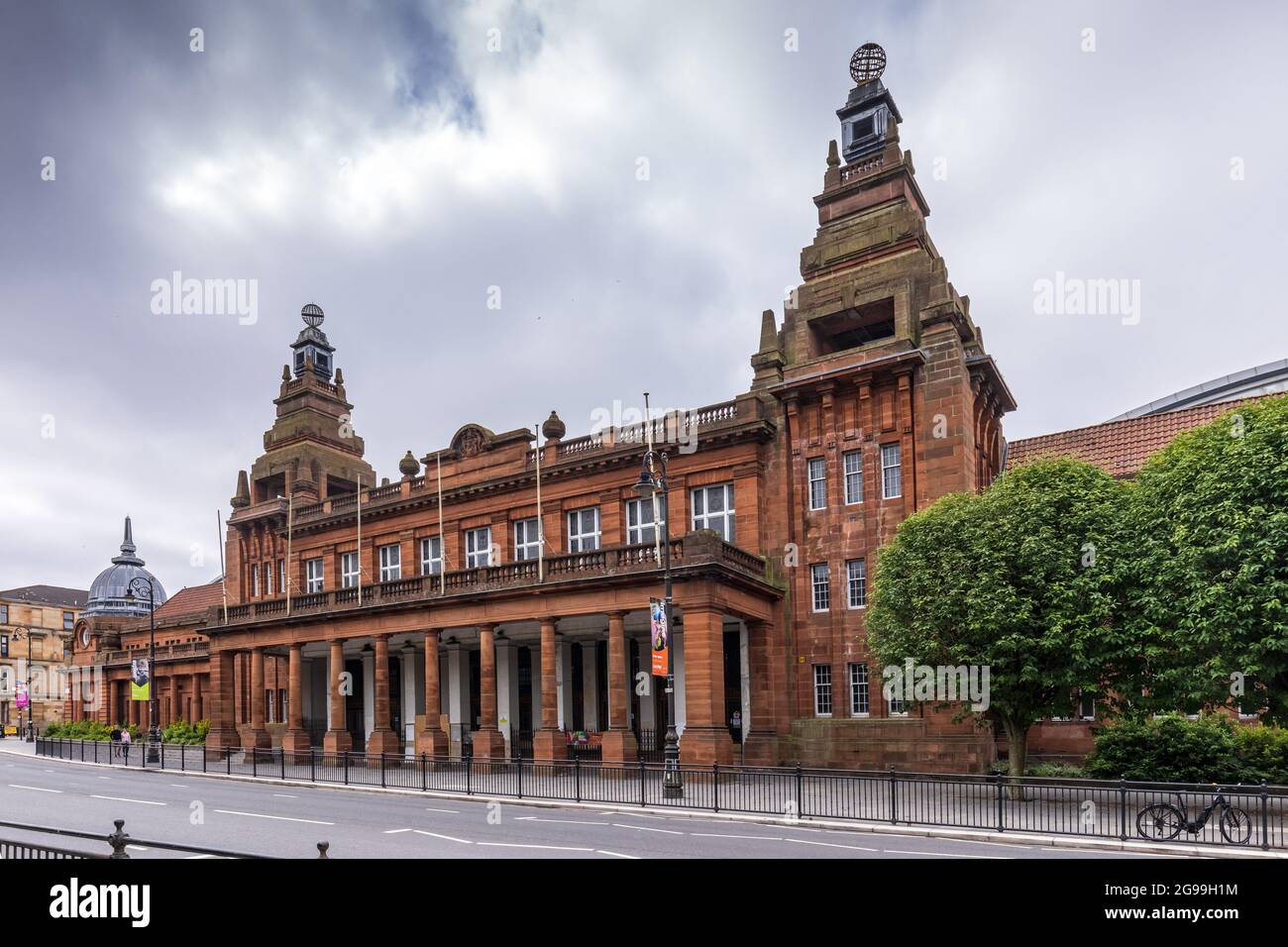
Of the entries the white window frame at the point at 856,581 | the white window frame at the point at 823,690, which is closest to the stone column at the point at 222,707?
the white window frame at the point at 823,690

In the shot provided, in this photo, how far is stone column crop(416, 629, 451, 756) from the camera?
1484 inches

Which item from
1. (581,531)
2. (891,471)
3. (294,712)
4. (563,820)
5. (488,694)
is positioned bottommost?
(294,712)

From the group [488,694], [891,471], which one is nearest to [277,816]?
[488,694]

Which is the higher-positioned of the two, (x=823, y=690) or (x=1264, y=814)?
(x=1264, y=814)

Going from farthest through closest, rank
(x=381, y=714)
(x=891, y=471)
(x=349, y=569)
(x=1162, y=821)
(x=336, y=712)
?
(x=349, y=569), (x=336, y=712), (x=381, y=714), (x=891, y=471), (x=1162, y=821)

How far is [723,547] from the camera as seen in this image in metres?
32.5

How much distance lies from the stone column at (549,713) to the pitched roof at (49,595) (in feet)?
350

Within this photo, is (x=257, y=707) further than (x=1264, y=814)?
Yes

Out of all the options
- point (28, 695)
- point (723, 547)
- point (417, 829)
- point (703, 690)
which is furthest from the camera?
point (28, 695)

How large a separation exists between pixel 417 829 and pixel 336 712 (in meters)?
23.6

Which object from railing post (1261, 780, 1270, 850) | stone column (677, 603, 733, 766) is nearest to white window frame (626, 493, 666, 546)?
stone column (677, 603, 733, 766)

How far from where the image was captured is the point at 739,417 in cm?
3688

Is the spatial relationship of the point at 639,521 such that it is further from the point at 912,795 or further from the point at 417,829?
the point at 417,829
